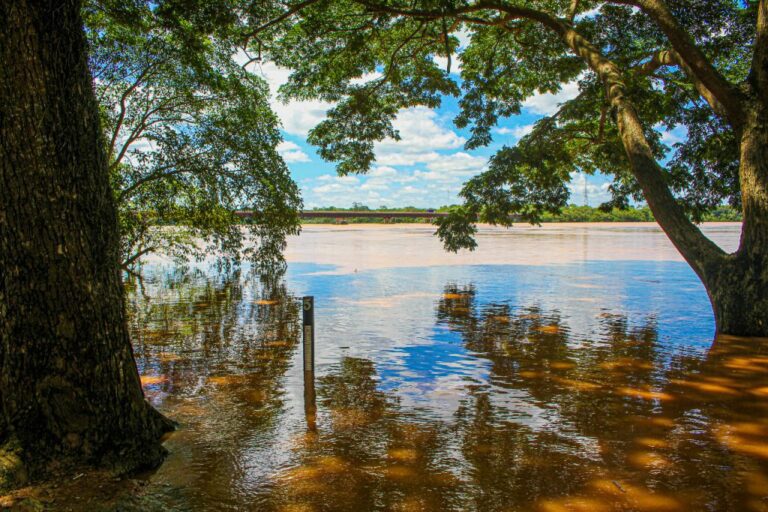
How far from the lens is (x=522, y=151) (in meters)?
14.6

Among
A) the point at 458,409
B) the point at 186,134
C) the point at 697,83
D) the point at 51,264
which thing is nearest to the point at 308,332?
the point at 458,409

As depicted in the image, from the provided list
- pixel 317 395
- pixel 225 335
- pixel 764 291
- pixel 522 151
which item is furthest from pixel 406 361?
pixel 522 151

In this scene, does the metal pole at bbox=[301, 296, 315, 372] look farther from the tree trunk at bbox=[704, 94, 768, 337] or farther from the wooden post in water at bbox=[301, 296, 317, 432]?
the tree trunk at bbox=[704, 94, 768, 337]

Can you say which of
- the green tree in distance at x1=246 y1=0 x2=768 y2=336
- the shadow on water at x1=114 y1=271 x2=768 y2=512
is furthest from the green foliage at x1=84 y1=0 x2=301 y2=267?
the shadow on water at x1=114 y1=271 x2=768 y2=512

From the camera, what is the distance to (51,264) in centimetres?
364

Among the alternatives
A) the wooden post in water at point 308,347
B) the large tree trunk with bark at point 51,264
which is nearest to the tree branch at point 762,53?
the wooden post in water at point 308,347

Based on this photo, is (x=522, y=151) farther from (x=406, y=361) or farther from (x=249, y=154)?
(x=406, y=361)

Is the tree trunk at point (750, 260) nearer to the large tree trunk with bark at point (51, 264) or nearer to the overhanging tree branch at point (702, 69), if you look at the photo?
the overhanging tree branch at point (702, 69)

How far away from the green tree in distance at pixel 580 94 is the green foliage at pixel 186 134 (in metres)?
1.38

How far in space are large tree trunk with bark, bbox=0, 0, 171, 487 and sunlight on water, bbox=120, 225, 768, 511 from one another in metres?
0.80

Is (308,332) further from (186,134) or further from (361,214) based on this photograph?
(361,214)

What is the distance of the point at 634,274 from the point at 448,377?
14.4 meters

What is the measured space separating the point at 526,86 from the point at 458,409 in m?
14.6

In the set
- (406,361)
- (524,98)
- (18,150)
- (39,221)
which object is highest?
(524,98)
